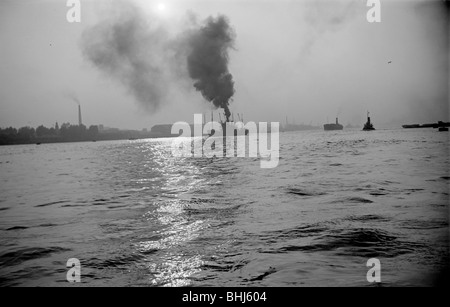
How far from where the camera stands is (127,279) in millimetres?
4570

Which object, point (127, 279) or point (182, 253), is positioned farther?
point (182, 253)

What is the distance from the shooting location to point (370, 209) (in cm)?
861

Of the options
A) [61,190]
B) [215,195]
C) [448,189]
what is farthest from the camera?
[61,190]

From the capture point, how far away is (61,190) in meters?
15.8

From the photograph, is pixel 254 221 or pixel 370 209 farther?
pixel 370 209

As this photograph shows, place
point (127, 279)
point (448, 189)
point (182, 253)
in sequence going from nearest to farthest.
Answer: point (127, 279)
point (182, 253)
point (448, 189)

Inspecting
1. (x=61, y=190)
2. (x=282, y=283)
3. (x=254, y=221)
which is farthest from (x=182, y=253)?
(x=61, y=190)

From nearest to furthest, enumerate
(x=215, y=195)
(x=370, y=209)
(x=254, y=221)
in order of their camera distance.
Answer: (x=254, y=221) < (x=370, y=209) < (x=215, y=195)

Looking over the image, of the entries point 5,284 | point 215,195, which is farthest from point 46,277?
point 215,195
